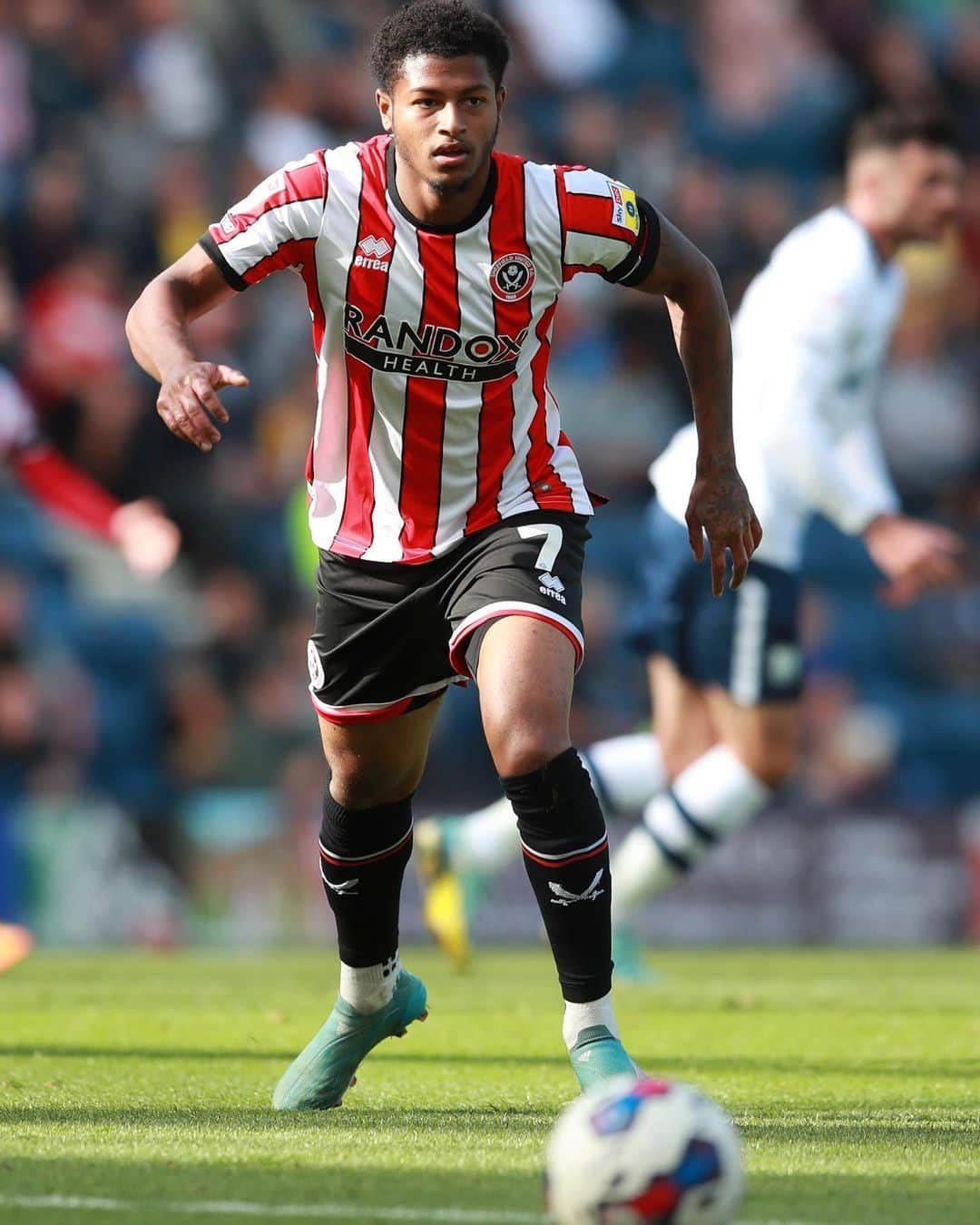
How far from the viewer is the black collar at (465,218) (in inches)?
181

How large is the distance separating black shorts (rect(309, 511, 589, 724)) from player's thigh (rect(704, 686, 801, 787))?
307cm

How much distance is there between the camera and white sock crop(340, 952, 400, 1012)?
4914 mm

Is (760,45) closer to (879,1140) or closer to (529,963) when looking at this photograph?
(529,963)

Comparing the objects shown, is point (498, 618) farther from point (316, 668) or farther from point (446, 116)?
point (446, 116)

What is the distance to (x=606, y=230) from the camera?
4.59 m

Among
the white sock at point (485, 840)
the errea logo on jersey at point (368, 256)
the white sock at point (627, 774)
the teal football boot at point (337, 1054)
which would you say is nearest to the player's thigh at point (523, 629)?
the errea logo on jersey at point (368, 256)

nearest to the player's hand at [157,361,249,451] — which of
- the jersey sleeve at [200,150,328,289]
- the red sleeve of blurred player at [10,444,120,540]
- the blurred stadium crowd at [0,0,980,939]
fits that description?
the jersey sleeve at [200,150,328,289]

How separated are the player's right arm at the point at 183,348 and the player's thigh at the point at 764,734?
3.65 meters

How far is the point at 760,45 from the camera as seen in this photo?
16.5 meters

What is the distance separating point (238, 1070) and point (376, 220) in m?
2.23

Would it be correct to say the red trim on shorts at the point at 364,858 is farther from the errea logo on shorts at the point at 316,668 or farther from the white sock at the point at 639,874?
the white sock at the point at 639,874

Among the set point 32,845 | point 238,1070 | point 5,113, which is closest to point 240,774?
point 32,845

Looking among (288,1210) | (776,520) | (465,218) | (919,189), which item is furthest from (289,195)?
(919,189)

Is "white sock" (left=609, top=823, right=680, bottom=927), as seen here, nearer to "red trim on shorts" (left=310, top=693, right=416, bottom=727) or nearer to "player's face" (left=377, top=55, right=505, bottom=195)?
"red trim on shorts" (left=310, top=693, right=416, bottom=727)
